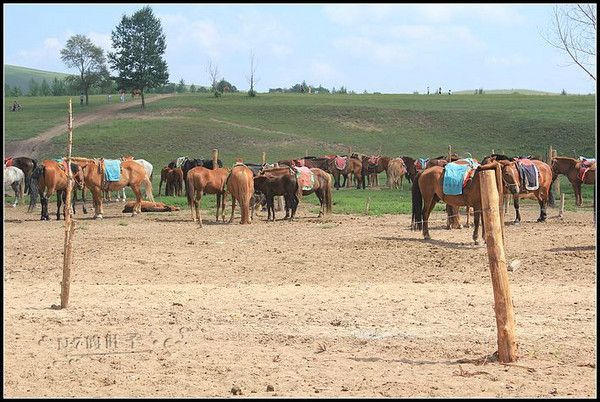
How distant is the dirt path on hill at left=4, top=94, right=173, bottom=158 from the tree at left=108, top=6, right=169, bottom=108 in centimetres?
216

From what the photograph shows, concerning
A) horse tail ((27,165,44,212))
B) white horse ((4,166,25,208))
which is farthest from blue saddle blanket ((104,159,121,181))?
white horse ((4,166,25,208))

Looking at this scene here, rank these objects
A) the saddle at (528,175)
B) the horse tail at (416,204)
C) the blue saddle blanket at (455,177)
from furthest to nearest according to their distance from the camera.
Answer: the saddle at (528,175) < the horse tail at (416,204) < the blue saddle blanket at (455,177)

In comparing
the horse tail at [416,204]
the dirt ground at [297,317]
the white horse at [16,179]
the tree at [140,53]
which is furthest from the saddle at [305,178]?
the tree at [140,53]

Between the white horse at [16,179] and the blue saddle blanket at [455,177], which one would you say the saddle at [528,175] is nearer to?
the blue saddle blanket at [455,177]

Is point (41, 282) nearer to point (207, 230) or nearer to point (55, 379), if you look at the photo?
point (55, 379)

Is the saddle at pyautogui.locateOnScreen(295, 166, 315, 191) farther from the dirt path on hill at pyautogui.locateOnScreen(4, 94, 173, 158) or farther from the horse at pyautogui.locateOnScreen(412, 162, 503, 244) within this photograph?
the dirt path on hill at pyautogui.locateOnScreen(4, 94, 173, 158)

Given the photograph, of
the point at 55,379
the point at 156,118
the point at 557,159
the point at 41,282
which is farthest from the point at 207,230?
the point at 156,118

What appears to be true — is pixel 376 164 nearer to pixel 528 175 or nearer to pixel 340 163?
pixel 340 163

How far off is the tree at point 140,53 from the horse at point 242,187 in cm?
5616

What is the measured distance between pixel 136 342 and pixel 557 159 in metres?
21.7

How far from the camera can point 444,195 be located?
19562mm

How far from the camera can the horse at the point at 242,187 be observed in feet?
79.6

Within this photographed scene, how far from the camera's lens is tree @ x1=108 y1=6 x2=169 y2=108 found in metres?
82.6

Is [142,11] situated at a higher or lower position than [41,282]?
higher
